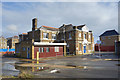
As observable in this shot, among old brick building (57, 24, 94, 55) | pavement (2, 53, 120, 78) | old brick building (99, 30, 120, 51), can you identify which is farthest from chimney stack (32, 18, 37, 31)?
old brick building (99, 30, 120, 51)

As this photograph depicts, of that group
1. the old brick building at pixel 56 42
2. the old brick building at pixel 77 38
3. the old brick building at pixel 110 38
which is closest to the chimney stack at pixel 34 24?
the old brick building at pixel 56 42

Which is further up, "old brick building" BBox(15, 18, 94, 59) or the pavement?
"old brick building" BBox(15, 18, 94, 59)

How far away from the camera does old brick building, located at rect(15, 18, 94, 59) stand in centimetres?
2167

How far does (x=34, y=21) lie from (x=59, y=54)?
12496 mm

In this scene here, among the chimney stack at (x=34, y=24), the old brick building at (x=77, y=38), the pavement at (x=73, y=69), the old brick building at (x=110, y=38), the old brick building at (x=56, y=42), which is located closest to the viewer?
the pavement at (x=73, y=69)

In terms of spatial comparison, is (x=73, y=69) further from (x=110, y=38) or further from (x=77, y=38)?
(x=110, y=38)

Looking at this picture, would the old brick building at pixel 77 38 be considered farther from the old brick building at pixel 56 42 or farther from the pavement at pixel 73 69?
the pavement at pixel 73 69

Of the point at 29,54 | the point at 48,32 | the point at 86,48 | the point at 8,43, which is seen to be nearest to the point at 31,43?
the point at 29,54

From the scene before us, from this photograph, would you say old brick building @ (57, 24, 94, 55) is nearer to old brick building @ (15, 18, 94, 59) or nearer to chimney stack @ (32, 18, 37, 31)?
old brick building @ (15, 18, 94, 59)

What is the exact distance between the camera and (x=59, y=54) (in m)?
25.4

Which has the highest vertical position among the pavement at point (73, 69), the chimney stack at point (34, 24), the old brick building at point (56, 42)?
the chimney stack at point (34, 24)

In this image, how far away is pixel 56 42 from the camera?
31.3 meters

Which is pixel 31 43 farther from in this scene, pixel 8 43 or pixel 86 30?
pixel 8 43

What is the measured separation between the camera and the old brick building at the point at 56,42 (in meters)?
21.7
